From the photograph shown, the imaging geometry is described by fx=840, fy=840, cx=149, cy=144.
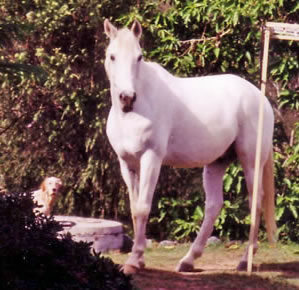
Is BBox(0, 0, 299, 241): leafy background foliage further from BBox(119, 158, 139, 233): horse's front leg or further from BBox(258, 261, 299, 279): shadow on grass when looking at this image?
BBox(119, 158, 139, 233): horse's front leg

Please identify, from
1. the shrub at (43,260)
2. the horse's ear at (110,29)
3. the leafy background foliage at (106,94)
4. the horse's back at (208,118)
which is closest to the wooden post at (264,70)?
the horse's back at (208,118)

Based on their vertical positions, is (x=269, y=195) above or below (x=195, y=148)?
below

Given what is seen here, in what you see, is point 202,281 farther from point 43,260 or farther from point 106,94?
point 106,94

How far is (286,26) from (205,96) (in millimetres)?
937

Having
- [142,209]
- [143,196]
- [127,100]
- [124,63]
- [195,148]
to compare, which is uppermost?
[124,63]

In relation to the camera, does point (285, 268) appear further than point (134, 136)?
Yes

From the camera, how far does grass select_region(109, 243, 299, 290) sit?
6.51 metres

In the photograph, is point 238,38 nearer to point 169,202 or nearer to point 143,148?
point 169,202

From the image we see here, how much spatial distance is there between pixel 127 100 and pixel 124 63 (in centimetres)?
29

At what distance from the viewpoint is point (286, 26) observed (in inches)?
286

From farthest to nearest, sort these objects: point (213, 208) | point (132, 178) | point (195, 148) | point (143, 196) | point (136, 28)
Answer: point (213, 208)
point (195, 148)
point (132, 178)
point (143, 196)
point (136, 28)

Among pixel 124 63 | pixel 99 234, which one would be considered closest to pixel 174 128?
pixel 124 63

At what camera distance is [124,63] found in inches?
251

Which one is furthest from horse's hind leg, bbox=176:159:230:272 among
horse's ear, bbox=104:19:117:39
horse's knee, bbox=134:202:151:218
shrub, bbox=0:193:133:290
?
shrub, bbox=0:193:133:290
